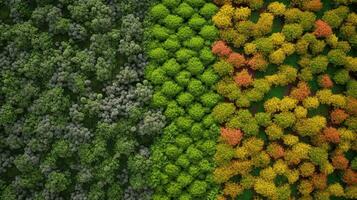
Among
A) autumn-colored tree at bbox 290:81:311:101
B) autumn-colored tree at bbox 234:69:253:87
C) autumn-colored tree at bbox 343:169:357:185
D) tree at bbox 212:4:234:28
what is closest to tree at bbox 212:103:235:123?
autumn-colored tree at bbox 234:69:253:87

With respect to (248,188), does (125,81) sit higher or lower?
higher

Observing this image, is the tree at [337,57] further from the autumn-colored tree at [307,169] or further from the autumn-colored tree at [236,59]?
the autumn-colored tree at [307,169]

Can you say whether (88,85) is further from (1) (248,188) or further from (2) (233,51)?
(1) (248,188)

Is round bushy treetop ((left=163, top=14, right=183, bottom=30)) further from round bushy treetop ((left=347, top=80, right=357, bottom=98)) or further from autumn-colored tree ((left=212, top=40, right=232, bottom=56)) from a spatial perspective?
round bushy treetop ((left=347, top=80, right=357, bottom=98))

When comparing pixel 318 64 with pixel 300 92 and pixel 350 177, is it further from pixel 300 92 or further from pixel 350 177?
pixel 350 177

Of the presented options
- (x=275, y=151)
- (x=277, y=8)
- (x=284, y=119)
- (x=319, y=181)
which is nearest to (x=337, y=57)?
(x=277, y=8)

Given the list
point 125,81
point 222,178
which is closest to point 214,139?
point 222,178
